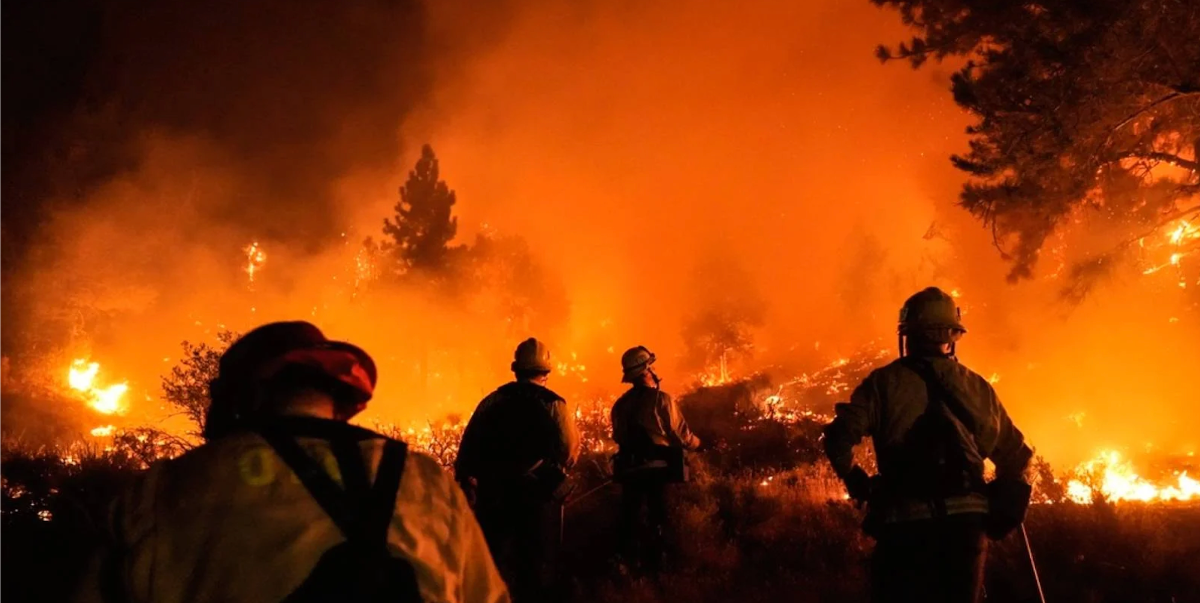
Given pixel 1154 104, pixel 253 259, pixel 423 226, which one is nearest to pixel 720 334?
pixel 423 226

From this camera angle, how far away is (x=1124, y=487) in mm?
10539

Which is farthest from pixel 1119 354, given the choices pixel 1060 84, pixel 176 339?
pixel 176 339

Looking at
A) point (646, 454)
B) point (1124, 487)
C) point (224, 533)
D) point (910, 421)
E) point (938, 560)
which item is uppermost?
point (1124, 487)

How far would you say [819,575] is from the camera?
623cm

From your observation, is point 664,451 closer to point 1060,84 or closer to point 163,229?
point 1060,84

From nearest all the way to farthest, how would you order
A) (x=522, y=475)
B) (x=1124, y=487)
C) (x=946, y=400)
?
1. (x=946, y=400)
2. (x=522, y=475)
3. (x=1124, y=487)

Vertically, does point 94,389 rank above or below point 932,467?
above

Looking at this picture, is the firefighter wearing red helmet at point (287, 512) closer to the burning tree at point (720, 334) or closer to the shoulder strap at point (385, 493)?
the shoulder strap at point (385, 493)

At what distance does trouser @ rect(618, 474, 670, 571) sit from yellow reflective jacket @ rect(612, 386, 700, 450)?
371 mm

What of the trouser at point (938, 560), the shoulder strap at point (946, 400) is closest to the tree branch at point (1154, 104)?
the shoulder strap at point (946, 400)

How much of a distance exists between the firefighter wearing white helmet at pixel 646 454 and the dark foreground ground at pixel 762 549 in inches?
14.8

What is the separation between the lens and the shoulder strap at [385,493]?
63.1 inches

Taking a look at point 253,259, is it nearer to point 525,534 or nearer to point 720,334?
point 720,334

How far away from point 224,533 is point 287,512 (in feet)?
0.46
